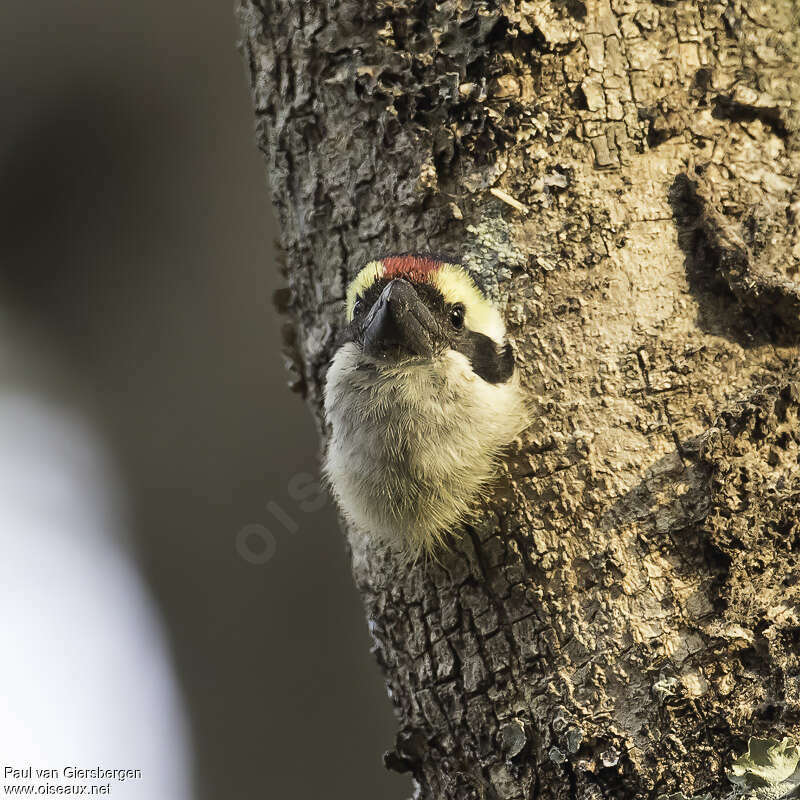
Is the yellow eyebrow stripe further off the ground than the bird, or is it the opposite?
the yellow eyebrow stripe

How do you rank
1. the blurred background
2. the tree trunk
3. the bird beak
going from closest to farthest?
the tree trunk < the bird beak < the blurred background

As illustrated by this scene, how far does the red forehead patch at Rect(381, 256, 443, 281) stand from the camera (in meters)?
1.50

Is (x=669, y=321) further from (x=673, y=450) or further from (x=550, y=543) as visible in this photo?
(x=550, y=543)

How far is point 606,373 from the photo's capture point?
55.2 inches

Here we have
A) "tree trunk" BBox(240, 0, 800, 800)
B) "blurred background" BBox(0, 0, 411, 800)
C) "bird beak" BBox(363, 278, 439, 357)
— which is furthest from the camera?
"blurred background" BBox(0, 0, 411, 800)

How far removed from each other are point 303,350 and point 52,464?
150 centimetres

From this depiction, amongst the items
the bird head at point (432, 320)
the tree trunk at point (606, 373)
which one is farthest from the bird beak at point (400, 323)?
the tree trunk at point (606, 373)

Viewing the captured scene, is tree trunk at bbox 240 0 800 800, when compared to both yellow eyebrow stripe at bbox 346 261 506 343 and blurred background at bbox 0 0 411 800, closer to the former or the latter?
yellow eyebrow stripe at bbox 346 261 506 343

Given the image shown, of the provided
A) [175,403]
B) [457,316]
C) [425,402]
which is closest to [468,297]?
[457,316]

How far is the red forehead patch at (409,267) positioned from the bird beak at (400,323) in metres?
0.03

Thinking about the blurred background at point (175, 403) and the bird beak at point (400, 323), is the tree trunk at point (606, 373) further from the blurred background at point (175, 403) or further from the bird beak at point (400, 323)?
the blurred background at point (175, 403)

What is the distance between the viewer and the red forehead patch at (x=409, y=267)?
1.50 metres

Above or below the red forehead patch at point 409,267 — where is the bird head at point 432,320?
below

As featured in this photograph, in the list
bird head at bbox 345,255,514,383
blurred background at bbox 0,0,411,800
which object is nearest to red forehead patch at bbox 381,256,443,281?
bird head at bbox 345,255,514,383
